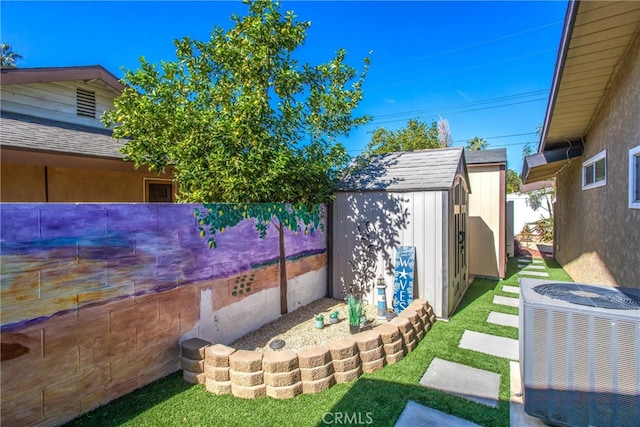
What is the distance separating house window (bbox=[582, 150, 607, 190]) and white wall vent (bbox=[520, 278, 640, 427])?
3.58 metres

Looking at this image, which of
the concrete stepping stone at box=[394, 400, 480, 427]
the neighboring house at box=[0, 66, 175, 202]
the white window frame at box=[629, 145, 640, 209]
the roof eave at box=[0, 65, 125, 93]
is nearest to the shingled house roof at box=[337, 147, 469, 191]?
the white window frame at box=[629, 145, 640, 209]

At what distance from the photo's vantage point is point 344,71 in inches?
208

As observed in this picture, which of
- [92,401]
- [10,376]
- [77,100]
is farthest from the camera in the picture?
[77,100]

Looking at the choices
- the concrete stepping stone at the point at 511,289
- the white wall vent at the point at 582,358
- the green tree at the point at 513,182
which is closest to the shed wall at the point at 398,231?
the white wall vent at the point at 582,358

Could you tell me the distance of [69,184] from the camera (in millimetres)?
6320

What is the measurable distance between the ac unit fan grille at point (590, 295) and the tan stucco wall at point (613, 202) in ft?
5.38

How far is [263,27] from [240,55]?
21.6 inches

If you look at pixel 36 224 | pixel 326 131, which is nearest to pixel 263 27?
pixel 326 131

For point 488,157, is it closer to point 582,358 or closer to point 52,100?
point 582,358

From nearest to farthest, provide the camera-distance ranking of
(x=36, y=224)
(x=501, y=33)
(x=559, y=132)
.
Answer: (x=36, y=224) → (x=559, y=132) → (x=501, y=33)

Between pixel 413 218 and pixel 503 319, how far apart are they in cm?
231

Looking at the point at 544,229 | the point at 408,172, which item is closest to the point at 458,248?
the point at 408,172

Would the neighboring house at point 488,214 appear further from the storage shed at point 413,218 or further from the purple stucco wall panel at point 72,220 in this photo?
the purple stucco wall panel at point 72,220

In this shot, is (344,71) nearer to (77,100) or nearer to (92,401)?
(92,401)
